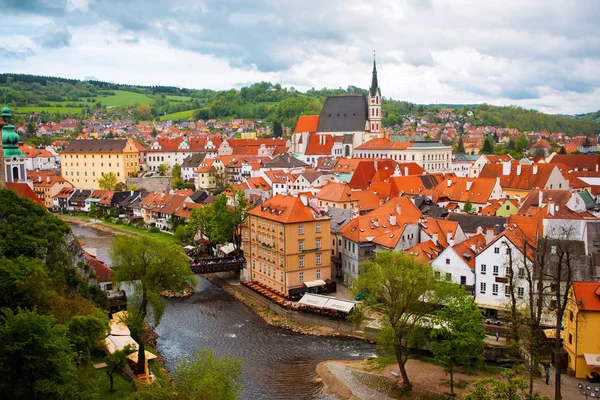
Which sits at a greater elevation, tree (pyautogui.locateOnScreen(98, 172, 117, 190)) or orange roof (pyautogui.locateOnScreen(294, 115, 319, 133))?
orange roof (pyautogui.locateOnScreen(294, 115, 319, 133))

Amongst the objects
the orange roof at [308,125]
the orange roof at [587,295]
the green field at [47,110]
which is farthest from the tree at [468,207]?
the green field at [47,110]

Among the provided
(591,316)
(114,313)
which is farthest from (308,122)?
(591,316)

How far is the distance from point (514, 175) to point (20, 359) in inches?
2014

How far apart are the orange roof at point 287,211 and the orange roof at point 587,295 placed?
17062 millimetres

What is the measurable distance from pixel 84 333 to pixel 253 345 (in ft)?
39.7

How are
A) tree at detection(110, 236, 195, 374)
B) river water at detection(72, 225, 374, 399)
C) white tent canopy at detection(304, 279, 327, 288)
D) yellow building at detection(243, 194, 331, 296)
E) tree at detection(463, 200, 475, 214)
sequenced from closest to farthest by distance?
1. river water at detection(72, 225, 374, 399)
2. tree at detection(110, 236, 195, 374)
3. white tent canopy at detection(304, 279, 327, 288)
4. yellow building at detection(243, 194, 331, 296)
5. tree at detection(463, 200, 475, 214)

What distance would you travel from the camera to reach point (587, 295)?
A: 24.8 m

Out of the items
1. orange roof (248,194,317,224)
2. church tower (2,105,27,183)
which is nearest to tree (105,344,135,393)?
orange roof (248,194,317,224)

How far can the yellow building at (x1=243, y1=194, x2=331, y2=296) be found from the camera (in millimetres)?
37531

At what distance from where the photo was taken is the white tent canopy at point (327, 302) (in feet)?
110

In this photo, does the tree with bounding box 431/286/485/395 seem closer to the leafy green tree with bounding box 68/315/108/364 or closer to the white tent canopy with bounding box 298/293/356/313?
the white tent canopy with bounding box 298/293/356/313

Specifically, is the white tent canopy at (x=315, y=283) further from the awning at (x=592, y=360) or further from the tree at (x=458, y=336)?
the awning at (x=592, y=360)

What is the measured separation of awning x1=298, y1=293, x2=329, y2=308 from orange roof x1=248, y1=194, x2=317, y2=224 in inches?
189

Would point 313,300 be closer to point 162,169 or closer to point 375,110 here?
point 162,169
